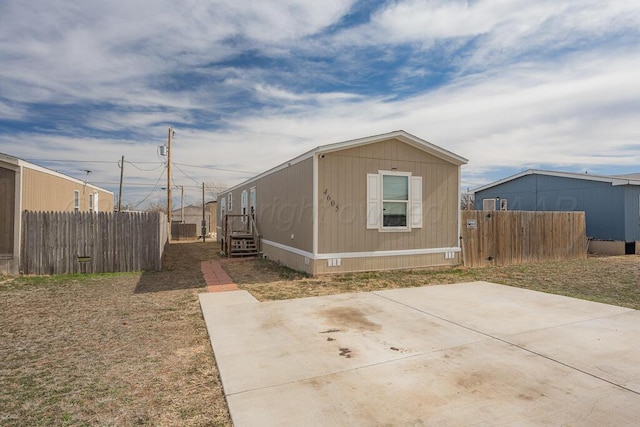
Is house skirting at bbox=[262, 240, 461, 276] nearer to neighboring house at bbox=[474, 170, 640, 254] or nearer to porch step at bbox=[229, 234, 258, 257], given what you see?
porch step at bbox=[229, 234, 258, 257]

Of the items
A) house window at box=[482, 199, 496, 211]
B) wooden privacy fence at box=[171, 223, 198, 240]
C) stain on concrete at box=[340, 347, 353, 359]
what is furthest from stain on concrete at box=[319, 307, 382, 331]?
wooden privacy fence at box=[171, 223, 198, 240]

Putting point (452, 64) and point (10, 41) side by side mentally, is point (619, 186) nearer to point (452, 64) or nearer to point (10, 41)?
point (452, 64)

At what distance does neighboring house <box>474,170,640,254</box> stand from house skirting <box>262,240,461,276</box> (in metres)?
8.69

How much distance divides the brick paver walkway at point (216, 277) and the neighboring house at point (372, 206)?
197 centimetres

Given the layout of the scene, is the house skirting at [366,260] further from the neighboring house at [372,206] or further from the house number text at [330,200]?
the house number text at [330,200]

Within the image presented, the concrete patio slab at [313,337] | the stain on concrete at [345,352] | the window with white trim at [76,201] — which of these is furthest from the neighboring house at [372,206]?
the window with white trim at [76,201]

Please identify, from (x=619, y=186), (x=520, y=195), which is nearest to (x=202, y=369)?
(x=619, y=186)

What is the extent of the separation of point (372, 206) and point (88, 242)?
7743mm

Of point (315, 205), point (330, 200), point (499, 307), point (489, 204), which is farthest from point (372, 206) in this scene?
point (489, 204)

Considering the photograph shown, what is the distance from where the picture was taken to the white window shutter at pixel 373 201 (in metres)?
9.21

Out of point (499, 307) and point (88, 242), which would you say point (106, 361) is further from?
point (88, 242)

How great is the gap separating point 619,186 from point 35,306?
19025 millimetres

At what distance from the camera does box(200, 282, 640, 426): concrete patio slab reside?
273 cm

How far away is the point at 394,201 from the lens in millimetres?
9562
